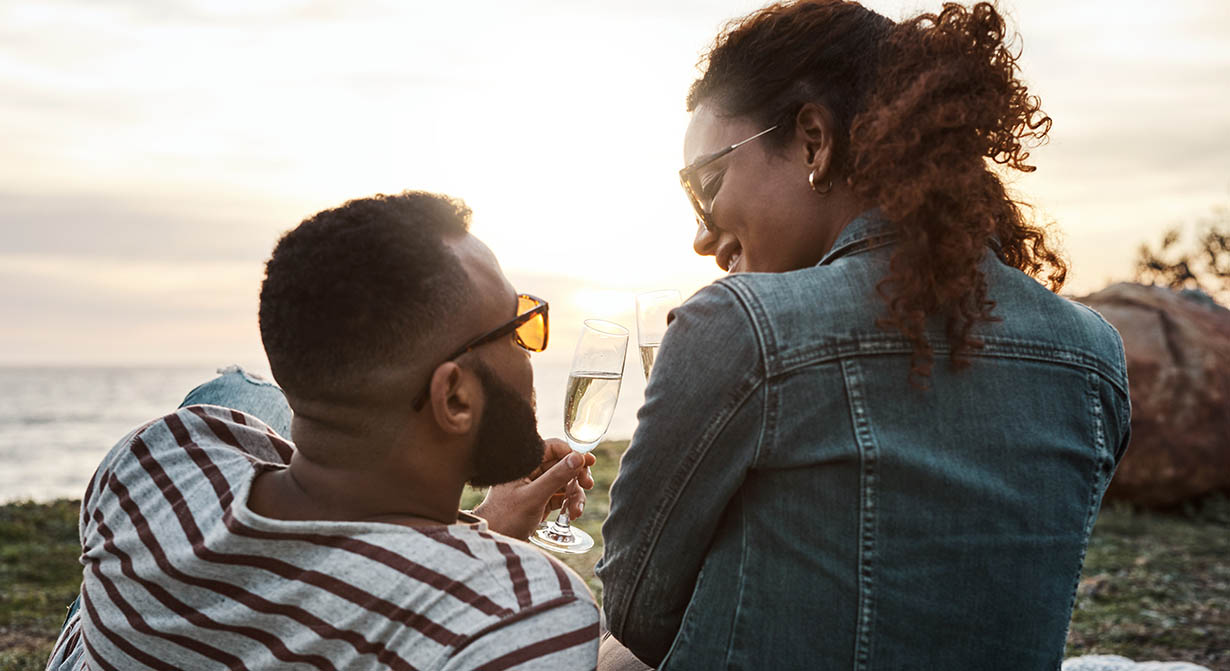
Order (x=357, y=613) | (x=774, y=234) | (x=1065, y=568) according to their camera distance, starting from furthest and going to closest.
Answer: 1. (x=774, y=234)
2. (x=1065, y=568)
3. (x=357, y=613)

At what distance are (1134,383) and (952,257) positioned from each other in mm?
9147

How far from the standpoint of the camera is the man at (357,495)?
5.69 feet

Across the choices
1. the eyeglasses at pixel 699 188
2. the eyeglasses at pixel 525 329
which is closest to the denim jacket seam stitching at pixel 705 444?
the eyeglasses at pixel 525 329

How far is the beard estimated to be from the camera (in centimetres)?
207

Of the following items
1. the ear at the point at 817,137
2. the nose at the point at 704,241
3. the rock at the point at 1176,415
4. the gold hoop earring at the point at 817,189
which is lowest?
the rock at the point at 1176,415

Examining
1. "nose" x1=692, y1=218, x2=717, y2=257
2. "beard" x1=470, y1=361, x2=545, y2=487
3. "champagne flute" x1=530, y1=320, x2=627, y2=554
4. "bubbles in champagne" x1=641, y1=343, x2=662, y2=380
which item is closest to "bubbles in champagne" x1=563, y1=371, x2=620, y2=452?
"champagne flute" x1=530, y1=320, x2=627, y2=554

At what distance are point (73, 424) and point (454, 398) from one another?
191 feet

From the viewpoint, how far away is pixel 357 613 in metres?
1.73

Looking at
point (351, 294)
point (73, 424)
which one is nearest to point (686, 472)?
point (351, 294)

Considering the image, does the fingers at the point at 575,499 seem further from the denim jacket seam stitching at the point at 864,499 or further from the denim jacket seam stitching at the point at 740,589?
the denim jacket seam stitching at the point at 864,499

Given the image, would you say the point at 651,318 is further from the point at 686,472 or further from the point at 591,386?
the point at 686,472

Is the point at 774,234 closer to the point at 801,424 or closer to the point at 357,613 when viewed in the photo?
the point at 801,424

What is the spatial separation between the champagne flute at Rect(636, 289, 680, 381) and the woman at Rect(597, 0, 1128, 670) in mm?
1004

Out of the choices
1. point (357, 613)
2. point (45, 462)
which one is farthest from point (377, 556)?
point (45, 462)
